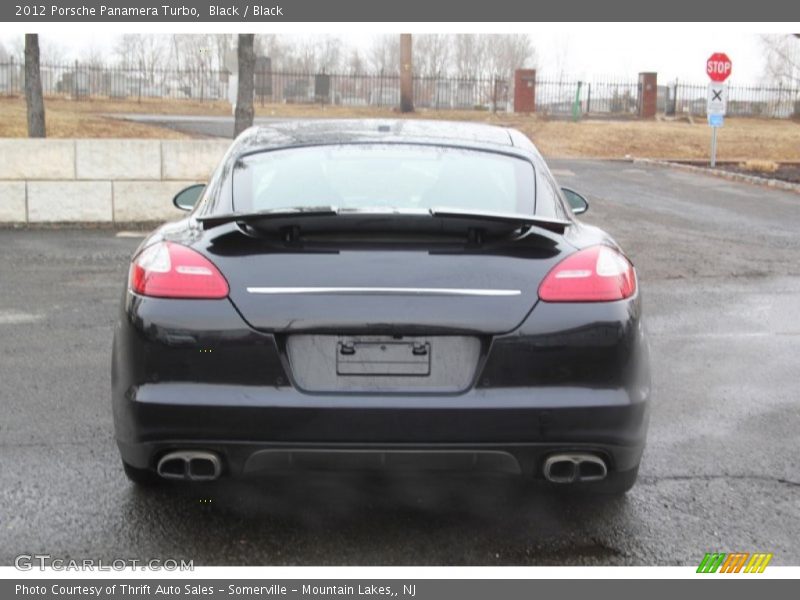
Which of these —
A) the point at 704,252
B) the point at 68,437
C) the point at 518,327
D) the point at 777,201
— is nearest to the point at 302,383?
the point at 518,327

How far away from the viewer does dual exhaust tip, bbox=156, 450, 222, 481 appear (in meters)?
3.41

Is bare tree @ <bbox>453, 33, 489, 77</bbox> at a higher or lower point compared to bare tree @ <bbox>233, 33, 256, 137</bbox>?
higher

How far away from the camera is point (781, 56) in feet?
191

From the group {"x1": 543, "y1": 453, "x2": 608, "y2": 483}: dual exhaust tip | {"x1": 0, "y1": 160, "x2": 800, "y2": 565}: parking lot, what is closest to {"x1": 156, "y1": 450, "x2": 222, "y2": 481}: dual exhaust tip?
{"x1": 0, "y1": 160, "x2": 800, "y2": 565}: parking lot

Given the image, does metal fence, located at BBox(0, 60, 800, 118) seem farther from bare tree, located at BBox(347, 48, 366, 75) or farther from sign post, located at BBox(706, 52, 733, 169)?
bare tree, located at BBox(347, 48, 366, 75)

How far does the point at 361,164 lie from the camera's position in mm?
4254

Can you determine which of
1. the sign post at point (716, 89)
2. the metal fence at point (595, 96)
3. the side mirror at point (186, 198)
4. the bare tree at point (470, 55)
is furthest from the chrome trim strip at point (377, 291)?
the bare tree at point (470, 55)

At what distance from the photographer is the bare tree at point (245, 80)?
14984mm

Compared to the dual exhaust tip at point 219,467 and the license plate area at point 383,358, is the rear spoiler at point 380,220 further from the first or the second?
the dual exhaust tip at point 219,467

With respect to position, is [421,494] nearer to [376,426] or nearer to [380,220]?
[376,426]

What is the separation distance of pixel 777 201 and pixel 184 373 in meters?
15.4

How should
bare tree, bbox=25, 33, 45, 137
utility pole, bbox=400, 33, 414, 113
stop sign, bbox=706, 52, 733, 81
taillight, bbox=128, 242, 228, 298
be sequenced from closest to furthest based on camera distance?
taillight, bbox=128, 242, 228, 298 < bare tree, bbox=25, 33, 45, 137 < stop sign, bbox=706, 52, 733, 81 < utility pole, bbox=400, 33, 414, 113

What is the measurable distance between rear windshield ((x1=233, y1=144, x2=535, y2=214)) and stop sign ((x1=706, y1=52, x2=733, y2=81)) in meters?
21.0
